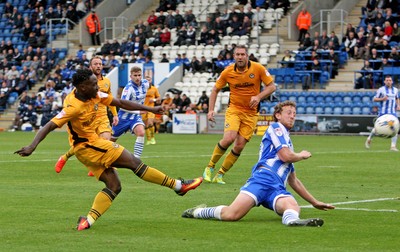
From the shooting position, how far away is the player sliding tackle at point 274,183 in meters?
11.2

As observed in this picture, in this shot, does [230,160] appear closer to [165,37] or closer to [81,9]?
[165,37]

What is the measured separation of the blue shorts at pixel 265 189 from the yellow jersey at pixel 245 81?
6.33 meters

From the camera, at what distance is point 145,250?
9.32 metres

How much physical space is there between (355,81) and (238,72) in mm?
26159

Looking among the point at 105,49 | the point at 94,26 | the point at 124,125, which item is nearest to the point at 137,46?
the point at 105,49

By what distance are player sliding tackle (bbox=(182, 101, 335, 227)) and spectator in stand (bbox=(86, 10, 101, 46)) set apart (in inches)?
1746

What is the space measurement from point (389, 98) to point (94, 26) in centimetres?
2809

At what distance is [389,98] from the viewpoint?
30328mm

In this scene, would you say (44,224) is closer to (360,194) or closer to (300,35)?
(360,194)

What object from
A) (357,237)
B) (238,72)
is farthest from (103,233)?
(238,72)

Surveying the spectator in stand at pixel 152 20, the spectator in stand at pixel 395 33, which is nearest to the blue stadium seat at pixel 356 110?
the spectator in stand at pixel 395 33

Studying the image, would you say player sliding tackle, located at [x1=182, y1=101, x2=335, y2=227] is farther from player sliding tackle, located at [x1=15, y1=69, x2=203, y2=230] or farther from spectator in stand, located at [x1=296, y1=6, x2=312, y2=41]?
spectator in stand, located at [x1=296, y1=6, x2=312, y2=41]

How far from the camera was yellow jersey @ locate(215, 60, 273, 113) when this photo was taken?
17594mm

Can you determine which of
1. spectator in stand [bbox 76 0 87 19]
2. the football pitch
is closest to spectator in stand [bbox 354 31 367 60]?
spectator in stand [bbox 76 0 87 19]
